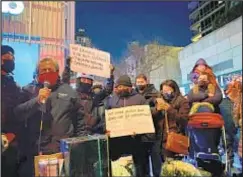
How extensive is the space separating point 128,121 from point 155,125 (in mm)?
209

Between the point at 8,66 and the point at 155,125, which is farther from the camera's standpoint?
the point at 155,125

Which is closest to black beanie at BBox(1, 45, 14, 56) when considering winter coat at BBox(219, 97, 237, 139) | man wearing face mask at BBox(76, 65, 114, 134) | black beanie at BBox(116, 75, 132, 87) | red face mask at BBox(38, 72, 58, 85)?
red face mask at BBox(38, 72, 58, 85)

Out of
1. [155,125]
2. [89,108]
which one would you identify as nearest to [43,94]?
[89,108]

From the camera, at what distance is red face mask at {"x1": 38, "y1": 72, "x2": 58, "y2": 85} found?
2262 millimetres

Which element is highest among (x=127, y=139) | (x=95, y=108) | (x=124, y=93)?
(x=124, y=93)

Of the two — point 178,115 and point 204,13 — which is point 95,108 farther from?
point 204,13

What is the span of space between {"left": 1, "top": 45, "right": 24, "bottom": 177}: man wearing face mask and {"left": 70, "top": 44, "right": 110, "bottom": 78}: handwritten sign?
429 millimetres

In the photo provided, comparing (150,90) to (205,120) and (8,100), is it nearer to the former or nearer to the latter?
(205,120)

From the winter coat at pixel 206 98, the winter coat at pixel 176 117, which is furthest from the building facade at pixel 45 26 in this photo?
the winter coat at pixel 206 98

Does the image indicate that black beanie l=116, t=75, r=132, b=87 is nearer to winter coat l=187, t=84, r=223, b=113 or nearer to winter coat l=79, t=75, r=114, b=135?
winter coat l=79, t=75, r=114, b=135

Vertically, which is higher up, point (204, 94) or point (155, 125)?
point (204, 94)

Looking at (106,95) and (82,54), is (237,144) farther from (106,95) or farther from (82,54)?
(82,54)

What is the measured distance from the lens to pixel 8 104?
223 centimetres

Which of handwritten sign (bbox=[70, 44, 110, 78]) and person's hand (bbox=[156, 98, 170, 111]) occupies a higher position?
handwritten sign (bbox=[70, 44, 110, 78])
